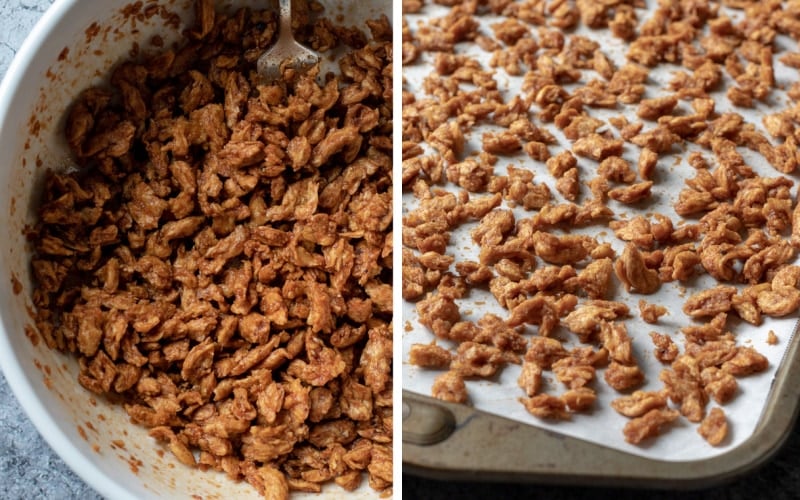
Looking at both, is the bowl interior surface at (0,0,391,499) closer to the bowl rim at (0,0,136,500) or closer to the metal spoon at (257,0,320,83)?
the bowl rim at (0,0,136,500)

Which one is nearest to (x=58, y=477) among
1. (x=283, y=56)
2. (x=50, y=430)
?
(x=50, y=430)

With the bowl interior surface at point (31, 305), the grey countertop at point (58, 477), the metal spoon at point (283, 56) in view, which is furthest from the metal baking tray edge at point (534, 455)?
the metal spoon at point (283, 56)

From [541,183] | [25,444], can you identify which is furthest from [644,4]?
[25,444]

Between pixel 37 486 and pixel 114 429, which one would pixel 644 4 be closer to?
pixel 114 429

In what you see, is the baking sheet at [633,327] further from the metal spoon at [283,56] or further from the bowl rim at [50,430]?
the bowl rim at [50,430]

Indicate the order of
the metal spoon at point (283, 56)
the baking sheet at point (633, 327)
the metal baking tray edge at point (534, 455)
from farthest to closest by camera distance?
the metal spoon at point (283, 56) → the baking sheet at point (633, 327) → the metal baking tray edge at point (534, 455)
